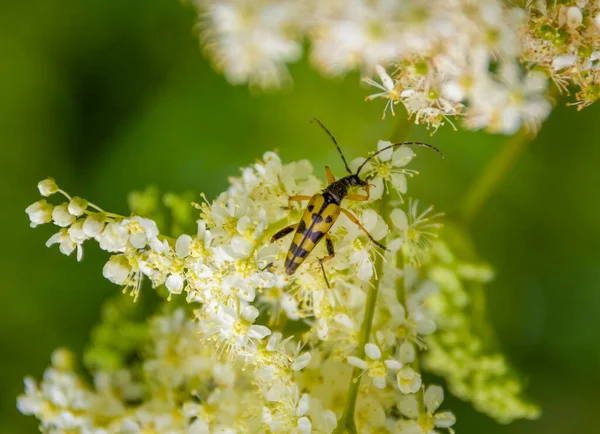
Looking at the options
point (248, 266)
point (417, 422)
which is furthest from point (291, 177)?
point (417, 422)

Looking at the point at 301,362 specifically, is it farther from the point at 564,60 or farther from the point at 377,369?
the point at 564,60

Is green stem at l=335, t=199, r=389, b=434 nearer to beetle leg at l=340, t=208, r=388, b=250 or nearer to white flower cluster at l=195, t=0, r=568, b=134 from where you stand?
beetle leg at l=340, t=208, r=388, b=250

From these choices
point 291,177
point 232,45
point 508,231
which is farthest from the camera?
point 508,231

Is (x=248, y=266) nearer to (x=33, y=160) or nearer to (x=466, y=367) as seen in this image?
(x=466, y=367)

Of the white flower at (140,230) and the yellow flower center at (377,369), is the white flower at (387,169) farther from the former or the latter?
the white flower at (140,230)

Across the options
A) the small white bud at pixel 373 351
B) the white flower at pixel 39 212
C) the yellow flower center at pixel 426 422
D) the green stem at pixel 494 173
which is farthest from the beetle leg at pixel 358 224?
the white flower at pixel 39 212

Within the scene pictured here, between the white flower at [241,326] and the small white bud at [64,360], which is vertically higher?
the white flower at [241,326]
